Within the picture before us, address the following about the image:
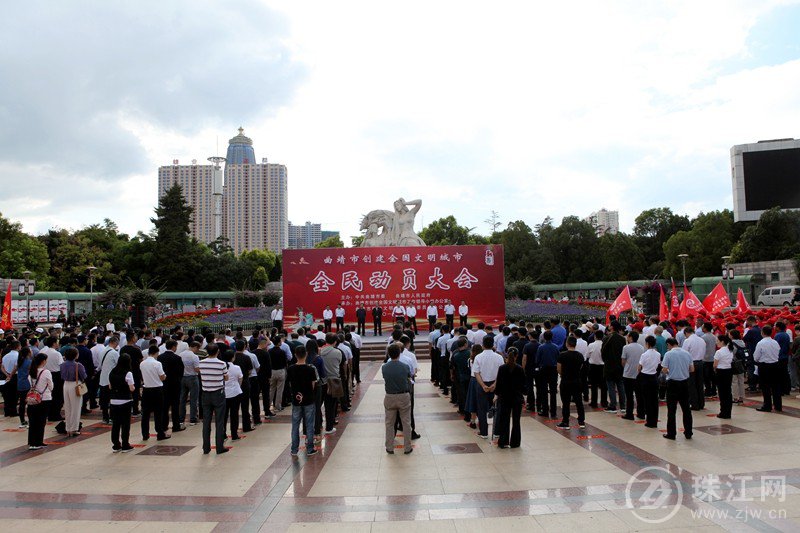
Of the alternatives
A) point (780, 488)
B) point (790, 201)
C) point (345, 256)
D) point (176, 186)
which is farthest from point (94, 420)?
point (790, 201)

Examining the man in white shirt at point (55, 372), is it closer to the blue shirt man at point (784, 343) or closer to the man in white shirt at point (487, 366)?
the man in white shirt at point (487, 366)

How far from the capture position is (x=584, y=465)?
605 centimetres

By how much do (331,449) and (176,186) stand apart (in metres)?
44.0

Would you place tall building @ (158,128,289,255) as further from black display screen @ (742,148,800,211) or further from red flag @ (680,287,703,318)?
red flag @ (680,287,703,318)

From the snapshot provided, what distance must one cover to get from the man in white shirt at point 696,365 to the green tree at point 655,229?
4437cm

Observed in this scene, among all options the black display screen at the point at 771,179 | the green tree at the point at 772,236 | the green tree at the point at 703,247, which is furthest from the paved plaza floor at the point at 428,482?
the black display screen at the point at 771,179

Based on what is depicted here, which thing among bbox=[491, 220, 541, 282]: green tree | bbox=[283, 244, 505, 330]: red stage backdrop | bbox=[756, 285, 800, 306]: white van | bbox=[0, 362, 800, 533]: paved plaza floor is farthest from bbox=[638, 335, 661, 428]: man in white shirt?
bbox=[491, 220, 541, 282]: green tree

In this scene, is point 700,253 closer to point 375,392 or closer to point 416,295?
point 416,295

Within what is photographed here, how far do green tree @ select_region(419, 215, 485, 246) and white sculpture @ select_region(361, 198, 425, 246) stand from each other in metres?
29.8

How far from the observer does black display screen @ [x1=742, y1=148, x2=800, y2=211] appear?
40250mm

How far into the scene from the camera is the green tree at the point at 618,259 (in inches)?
1791

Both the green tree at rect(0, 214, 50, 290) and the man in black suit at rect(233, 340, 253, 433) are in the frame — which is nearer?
the man in black suit at rect(233, 340, 253, 433)

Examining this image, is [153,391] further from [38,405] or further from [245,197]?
[245,197]

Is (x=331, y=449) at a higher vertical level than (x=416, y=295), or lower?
lower
